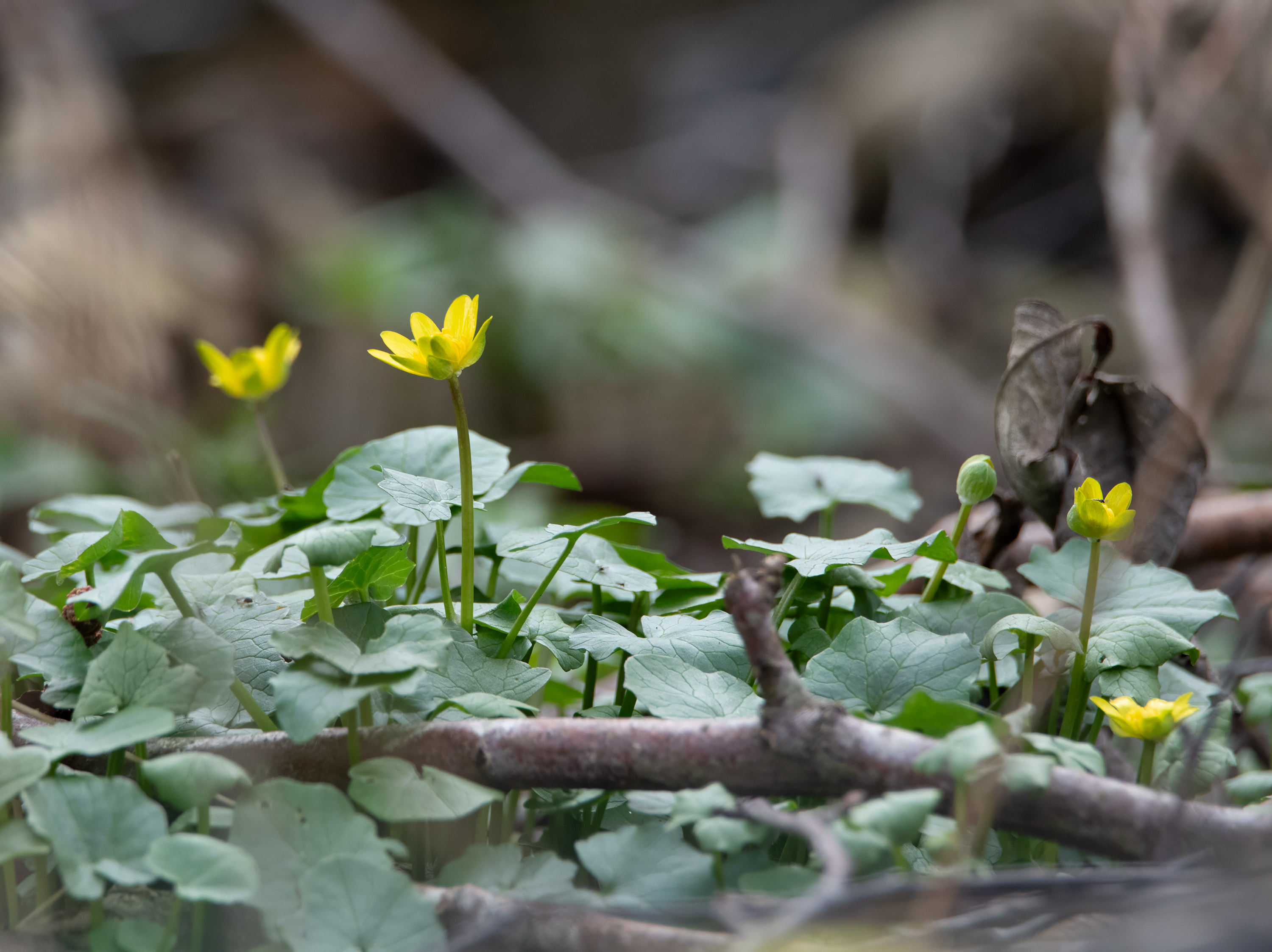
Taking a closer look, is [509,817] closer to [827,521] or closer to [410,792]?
[410,792]

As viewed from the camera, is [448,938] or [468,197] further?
[468,197]

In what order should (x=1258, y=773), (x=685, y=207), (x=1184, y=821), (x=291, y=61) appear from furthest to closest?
(x=685, y=207)
(x=291, y=61)
(x=1258, y=773)
(x=1184, y=821)

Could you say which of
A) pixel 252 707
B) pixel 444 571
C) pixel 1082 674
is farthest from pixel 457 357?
pixel 1082 674

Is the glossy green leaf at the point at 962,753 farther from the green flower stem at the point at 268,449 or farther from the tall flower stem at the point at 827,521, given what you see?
the green flower stem at the point at 268,449

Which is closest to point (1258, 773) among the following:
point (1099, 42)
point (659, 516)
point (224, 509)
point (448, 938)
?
point (448, 938)

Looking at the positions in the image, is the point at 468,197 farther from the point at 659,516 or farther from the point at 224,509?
the point at 224,509

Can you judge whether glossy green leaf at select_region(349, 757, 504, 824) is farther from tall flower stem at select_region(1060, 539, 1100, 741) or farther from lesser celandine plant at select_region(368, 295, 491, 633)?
tall flower stem at select_region(1060, 539, 1100, 741)
